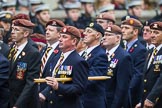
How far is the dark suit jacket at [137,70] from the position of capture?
55.8 ft

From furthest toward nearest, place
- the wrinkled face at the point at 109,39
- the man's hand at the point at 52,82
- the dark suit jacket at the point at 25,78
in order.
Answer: the wrinkled face at the point at 109,39 → the dark suit jacket at the point at 25,78 → the man's hand at the point at 52,82

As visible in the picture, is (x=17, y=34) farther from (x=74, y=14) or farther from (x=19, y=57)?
(x=74, y=14)

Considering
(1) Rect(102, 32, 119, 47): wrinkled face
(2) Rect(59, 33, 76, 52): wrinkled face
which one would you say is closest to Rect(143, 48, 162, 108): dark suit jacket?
(1) Rect(102, 32, 119, 47): wrinkled face

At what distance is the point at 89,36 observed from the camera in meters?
15.7

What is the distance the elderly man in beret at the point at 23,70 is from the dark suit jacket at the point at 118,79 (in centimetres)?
161

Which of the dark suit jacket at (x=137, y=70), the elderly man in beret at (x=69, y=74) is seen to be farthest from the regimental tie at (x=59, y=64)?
the dark suit jacket at (x=137, y=70)

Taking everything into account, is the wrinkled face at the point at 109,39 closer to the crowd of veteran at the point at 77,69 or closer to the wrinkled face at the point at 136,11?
the crowd of veteran at the point at 77,69

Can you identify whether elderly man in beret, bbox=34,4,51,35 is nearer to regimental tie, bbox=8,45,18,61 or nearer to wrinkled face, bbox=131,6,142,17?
wrinkled face, bbox=131,6,142,17

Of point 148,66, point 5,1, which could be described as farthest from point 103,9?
point 148,66

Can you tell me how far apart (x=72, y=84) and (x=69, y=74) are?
19 cm

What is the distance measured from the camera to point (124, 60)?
15969 mm

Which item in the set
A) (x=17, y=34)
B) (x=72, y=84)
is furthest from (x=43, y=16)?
(x=72, y=84)

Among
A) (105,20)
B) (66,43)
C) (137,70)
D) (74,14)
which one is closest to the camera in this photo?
(66,43)

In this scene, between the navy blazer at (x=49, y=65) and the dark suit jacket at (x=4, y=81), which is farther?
the navy blazer at (x=49, y=65)
